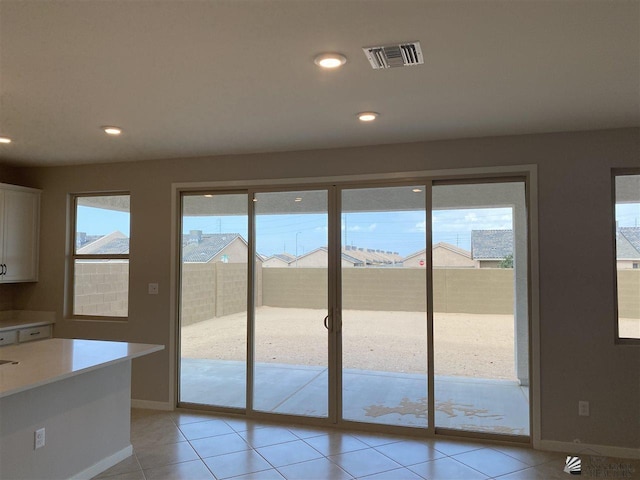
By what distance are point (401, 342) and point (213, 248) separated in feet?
6.82

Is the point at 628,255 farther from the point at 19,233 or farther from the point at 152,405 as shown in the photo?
the point at 19,233

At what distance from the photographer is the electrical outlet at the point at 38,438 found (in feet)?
9.01

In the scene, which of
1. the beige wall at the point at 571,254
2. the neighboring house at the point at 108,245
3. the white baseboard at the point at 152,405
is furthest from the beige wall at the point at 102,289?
the beige wall at the point at 571,254

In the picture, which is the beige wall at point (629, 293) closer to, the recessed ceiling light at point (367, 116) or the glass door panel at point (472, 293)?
the glass door panel at point (472, 293)

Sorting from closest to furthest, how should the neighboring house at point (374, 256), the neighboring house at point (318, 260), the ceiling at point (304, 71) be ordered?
the ceiling at point (304, 71)
the neighboring house at point (374, 256)
the neighboring house at point (318, 260)

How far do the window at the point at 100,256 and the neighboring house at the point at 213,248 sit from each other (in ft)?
2.44

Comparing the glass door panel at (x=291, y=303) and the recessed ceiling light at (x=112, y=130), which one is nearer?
the recessed ceiling light at (x=112, y=130)

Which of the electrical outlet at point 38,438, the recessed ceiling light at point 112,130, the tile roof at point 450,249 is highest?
the recessed ceiling light at point 112,130

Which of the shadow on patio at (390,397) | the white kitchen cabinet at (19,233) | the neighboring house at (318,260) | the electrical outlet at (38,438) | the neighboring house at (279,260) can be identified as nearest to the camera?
the electrical outlet at (38,438)

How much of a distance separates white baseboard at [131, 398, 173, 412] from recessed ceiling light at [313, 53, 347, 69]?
147 inches

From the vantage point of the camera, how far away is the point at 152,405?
4660 mm

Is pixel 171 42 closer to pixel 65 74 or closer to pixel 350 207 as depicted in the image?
pixel 65 74

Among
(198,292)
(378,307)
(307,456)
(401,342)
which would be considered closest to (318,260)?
(378,307)

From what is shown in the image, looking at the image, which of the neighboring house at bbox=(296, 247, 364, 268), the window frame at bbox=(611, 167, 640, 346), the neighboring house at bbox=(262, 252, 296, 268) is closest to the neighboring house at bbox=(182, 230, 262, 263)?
the neighboring house at bbox=(262, 252, 296, 268)
